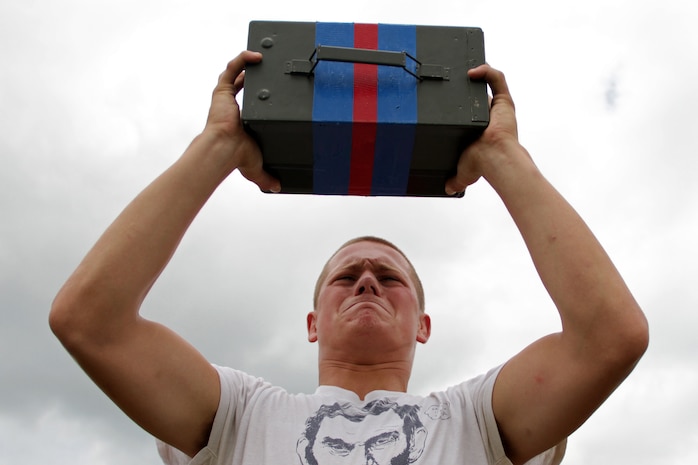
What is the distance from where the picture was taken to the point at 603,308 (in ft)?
6.73

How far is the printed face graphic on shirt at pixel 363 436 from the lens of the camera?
218 cm

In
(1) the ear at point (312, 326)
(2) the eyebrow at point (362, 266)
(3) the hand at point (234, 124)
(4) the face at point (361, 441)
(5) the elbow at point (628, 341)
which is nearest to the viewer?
(5) the elbow at point (628, 341)

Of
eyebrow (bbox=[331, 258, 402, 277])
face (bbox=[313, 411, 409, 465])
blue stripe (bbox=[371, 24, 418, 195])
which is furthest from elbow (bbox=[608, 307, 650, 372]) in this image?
eyebrow (bbox=[331, 258, 402, 277])

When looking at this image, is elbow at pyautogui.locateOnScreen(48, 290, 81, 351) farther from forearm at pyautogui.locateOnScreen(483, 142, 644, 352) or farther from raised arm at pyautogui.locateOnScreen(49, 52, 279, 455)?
forearm at pyautogui.locateOnScreen(483, 142, 644, 352)

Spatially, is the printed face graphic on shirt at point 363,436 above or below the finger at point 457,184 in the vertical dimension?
below

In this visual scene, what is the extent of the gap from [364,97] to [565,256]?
86 centimetres

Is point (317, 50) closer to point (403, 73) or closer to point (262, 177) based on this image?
point (403, 73)

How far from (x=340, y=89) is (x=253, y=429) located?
119 cm

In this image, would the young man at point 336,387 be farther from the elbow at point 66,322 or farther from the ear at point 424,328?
the ear at point 424,328

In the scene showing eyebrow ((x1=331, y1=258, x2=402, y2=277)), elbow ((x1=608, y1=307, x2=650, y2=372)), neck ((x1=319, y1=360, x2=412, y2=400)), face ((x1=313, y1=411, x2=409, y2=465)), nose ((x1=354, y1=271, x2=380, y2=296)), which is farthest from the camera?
eyebrow ((x1=331, y1=258, x2=402, y2=277))

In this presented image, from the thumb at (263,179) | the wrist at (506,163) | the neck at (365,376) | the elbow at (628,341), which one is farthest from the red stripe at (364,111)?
the elbow at (628,341)

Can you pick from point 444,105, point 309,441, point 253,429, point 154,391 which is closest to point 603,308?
point 444,105

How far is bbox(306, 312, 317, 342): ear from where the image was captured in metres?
3.16

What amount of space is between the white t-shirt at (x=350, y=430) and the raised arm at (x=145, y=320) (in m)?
0.10
